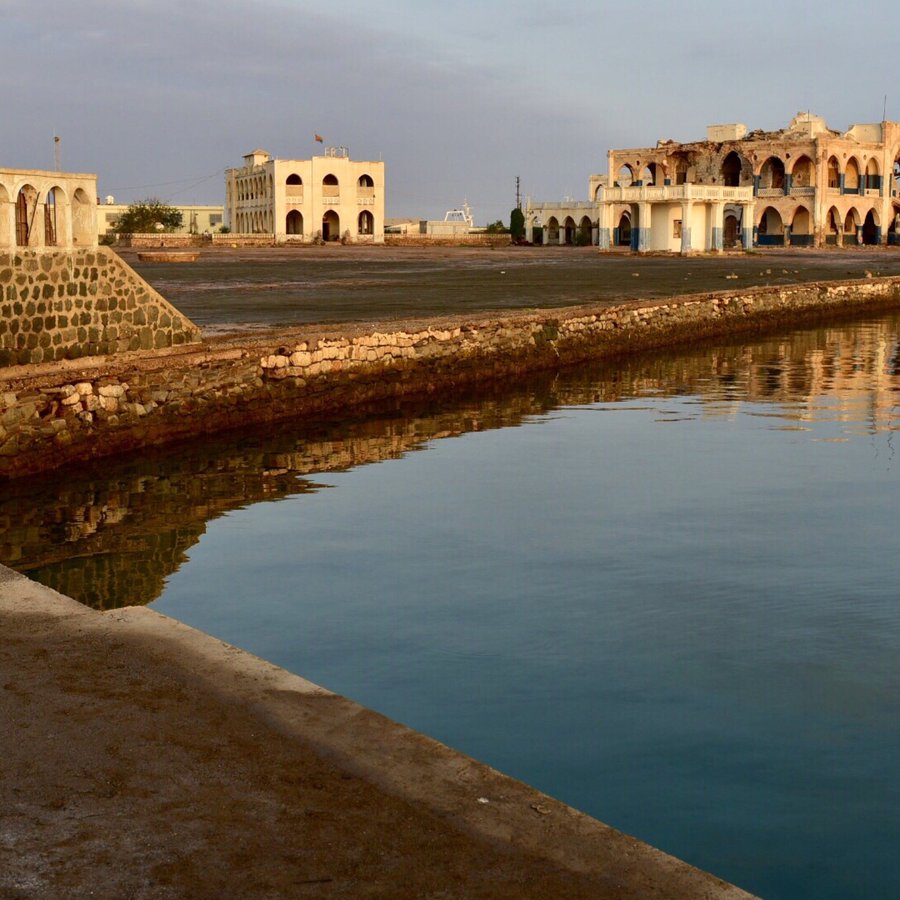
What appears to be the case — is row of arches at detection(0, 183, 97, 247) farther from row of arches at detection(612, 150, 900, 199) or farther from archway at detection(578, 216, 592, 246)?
archway at detection(578, 216, 592, 246)

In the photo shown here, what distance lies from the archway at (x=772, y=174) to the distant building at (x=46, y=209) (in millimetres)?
61810

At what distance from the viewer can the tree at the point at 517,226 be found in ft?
276

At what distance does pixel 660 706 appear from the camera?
224 inches

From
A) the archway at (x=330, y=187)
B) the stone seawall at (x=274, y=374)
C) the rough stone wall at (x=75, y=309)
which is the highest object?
the archway at (x=330, y=187)

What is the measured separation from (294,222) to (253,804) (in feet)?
292

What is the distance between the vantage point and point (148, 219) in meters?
89.2

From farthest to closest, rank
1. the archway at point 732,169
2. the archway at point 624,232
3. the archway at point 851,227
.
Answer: the archway at point 624,232 < the archway at point 851,227 < the archway at point 732,169

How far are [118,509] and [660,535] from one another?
440 cm

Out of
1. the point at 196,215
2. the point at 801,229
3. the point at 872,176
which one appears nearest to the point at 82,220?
the point at 801,229

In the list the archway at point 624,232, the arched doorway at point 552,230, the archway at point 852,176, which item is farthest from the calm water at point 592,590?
the arched doorway at point 552,230

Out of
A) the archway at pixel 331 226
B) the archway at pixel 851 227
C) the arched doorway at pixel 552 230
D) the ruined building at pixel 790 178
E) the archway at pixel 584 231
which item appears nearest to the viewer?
the ruined building at pixel 790 178

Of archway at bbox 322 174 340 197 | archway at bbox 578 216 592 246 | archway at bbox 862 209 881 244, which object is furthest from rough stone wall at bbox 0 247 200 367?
archway at bbox 322 174 340 197

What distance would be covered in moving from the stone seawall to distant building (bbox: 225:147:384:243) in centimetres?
6530

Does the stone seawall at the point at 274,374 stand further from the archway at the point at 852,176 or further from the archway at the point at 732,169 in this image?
the archway at the point at 852,176
